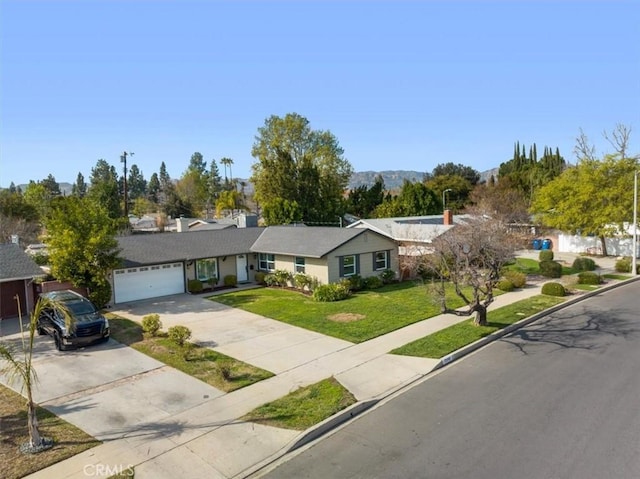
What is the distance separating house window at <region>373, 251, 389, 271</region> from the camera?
30125mm

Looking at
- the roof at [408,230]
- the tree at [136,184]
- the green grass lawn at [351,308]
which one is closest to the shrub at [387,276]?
the green grass lawn at [351,308]

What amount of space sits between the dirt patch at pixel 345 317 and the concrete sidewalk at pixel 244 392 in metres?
2.29

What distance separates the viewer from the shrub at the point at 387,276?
29938mm

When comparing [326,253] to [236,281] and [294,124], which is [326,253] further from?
[294,124]

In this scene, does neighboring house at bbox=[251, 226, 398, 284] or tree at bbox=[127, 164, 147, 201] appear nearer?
neighboring house at bbox=[251, 226, 398, 284]

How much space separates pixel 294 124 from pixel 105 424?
180 ft

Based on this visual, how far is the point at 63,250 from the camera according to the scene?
72.4ft

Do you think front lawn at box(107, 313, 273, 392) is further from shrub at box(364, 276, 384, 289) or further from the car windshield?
shrub at box(364, 276, 384, 289)

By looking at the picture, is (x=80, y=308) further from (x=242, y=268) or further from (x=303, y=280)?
(x=242, y=268)

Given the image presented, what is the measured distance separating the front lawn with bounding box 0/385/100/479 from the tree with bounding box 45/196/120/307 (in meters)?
10.5

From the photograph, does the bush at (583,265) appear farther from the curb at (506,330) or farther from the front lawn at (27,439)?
the front lawn at (27,439)

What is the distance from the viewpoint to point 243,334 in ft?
62.6

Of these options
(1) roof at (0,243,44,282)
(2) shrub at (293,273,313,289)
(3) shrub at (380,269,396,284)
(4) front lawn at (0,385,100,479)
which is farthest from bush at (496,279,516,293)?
(1) roof at (0,243,44,282)

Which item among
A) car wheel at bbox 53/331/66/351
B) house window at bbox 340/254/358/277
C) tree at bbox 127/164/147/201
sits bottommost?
car wheel at bbox 53/331/66/351
